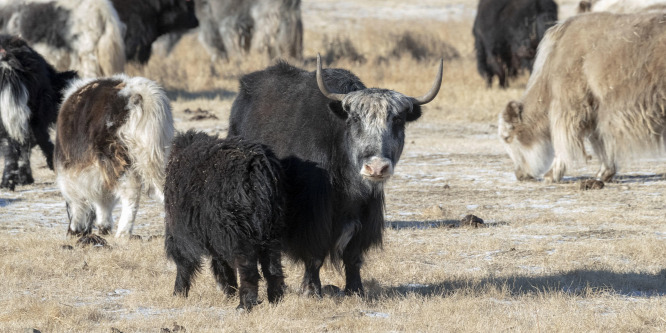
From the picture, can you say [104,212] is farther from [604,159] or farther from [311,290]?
[604,159]

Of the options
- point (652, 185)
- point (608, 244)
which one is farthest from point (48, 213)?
point (652, 185)

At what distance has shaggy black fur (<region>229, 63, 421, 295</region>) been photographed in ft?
18.9

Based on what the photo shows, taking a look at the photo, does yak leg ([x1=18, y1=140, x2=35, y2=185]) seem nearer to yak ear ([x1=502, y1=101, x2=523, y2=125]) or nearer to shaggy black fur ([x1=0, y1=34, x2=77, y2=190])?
shaggy black fur ([x1=0, y1=34, x2=77, y2=190])

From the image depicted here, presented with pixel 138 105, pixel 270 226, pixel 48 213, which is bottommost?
pixel 48 213

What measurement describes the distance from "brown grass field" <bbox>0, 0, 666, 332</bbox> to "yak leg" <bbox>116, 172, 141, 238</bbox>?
0.15m

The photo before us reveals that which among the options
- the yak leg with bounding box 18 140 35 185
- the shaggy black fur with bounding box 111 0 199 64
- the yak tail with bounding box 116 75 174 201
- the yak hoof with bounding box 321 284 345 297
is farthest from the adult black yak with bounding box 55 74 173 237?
the shaggy black fur with bounding box 111 0 199 64

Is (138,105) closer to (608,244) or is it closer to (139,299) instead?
(139,299)

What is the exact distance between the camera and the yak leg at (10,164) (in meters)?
10.8

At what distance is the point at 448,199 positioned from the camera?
10141 millimetres

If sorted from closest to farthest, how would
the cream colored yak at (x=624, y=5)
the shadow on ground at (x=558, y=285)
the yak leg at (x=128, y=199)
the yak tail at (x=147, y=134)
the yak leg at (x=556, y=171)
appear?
the shadow on ground at (x=558, y=285), the yak tail at (x=147, y=134), the yak leg at (x=128, y=199), the yak leg at (x=556, y=171), the cream colored yak at (x=624, y=5)

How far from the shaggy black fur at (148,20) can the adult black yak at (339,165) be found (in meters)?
12.7

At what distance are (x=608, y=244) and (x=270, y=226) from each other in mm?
3227

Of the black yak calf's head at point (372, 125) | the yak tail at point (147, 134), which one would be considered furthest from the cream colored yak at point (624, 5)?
the black yak calf's head at point (372, 125)

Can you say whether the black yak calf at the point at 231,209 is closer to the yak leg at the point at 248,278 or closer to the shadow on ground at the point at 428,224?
the yak leg at the point at 248,278
